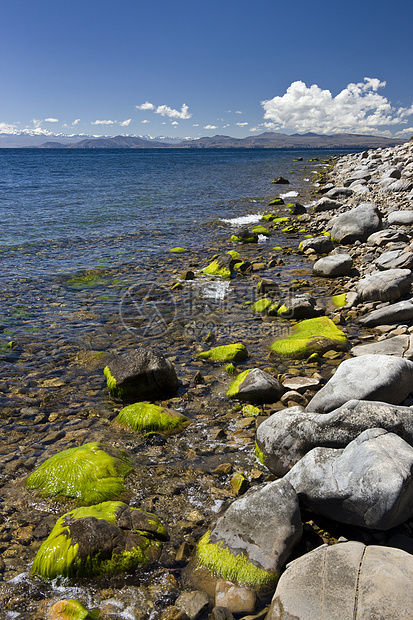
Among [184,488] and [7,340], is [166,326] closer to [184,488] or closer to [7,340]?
[7,340]

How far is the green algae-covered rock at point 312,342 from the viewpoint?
793cm

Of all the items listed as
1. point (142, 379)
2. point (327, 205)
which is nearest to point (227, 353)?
point (142, 379)

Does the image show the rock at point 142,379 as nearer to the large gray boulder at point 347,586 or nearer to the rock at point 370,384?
the rock at point 370,384

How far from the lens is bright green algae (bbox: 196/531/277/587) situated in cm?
353

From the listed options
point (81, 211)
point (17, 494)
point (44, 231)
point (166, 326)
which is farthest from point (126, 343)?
point (81, 211)

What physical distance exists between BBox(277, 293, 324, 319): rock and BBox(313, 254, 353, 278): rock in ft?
9.59

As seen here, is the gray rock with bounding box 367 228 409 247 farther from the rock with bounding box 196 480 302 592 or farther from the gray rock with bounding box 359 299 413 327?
the rock with bounding box 196 480 302 592

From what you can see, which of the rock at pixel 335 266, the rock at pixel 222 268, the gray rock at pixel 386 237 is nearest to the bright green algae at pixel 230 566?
the rock at pixel 335 266

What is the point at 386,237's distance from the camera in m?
13.8

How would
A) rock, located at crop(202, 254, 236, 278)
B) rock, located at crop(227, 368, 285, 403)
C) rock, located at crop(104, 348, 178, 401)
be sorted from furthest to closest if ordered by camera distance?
rock, located at crop(202, 254, 236, 278), rock, located at crop(104, 348, 178, 401), rock, located at crop(227, 368, 285, 403)

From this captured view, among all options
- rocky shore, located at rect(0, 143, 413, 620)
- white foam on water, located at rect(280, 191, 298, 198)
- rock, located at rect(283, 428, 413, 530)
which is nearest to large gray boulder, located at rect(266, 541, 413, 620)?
rocky shore, located at rect(0, 143, 413, 620)

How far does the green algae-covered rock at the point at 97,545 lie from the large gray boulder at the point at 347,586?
138 centimetres

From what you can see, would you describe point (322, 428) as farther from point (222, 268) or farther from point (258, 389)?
point (222, 268)

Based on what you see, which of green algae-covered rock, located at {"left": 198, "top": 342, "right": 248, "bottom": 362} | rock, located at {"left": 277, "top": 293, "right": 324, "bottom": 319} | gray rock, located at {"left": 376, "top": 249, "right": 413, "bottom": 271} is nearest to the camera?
green algae-covered rock, located at {"left": 198, "top": 342, "right": 248, "bottom": 362}
